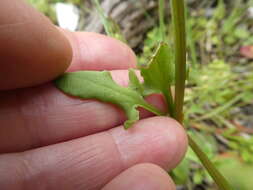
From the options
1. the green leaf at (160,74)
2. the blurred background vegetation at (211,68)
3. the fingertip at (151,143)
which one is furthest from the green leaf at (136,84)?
the blurred background vegetation at (211,68)

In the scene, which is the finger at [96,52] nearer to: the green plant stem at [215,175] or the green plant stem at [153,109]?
the green plant stem at [153,109]

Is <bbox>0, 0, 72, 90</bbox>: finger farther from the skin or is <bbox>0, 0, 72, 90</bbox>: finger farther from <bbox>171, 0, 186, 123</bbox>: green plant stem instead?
<bbox>171, 0, 186, 123</bbox>: green plant stem

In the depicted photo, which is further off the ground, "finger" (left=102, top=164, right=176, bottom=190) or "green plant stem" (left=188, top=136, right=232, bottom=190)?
"finger" (left=102, top=164, right=176, bottom=190)

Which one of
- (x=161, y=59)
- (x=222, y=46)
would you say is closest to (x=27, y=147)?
(x=161, y=59)

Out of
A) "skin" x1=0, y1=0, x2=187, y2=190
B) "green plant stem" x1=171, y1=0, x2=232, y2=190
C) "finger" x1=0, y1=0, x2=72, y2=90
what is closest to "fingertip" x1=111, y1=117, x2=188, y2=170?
"skin" x1=0, y1=0, x2=187, y2=190

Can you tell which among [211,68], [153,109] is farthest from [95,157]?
[211,68]

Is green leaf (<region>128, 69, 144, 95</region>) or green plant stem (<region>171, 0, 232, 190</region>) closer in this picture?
green plant stem (<region>171, 0, 232, 190</region>)
